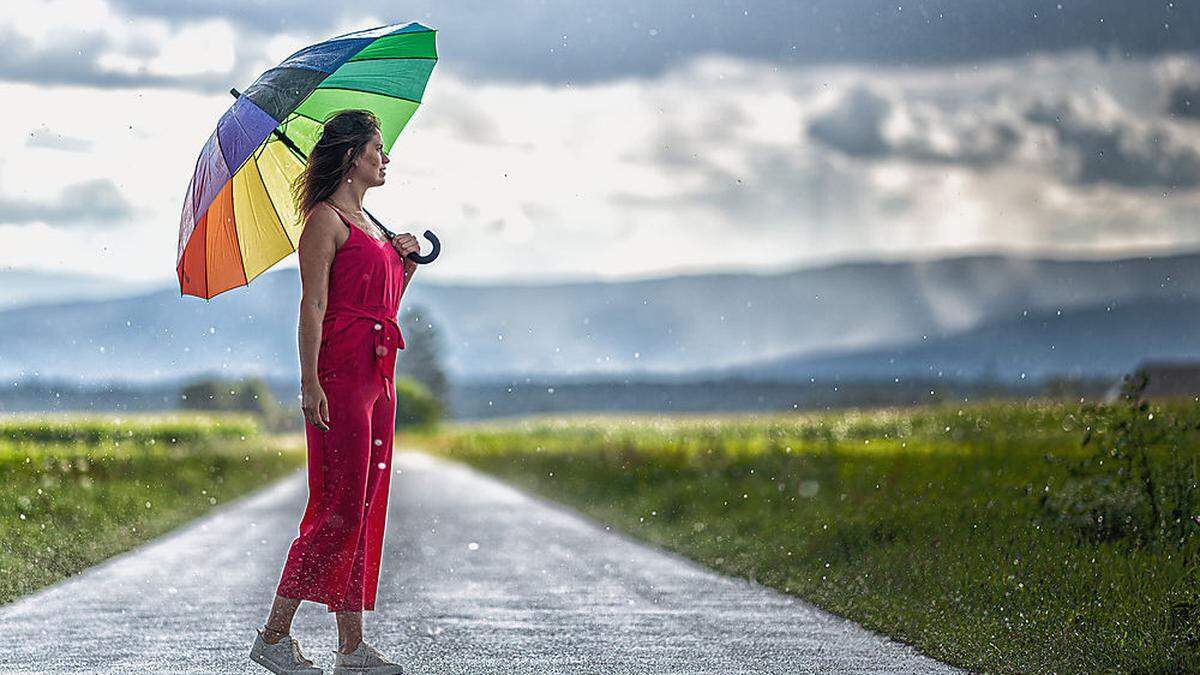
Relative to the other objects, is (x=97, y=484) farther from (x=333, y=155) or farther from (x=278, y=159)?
(x=333, y=155)

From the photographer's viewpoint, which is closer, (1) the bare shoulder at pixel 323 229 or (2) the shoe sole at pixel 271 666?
(1) the bare shoulder at pixel 323 229

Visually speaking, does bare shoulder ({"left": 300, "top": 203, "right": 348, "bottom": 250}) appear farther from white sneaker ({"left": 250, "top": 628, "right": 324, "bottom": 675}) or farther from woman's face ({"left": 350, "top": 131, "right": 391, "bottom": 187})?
white sneaker ({"left": 250, "top": 628, "right": 324, "bottom": 675})

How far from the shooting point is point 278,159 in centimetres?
739

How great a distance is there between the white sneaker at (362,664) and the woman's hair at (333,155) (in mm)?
1789

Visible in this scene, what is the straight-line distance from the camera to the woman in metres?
6.30

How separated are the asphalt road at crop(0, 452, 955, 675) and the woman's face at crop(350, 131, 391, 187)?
2209 millimetres

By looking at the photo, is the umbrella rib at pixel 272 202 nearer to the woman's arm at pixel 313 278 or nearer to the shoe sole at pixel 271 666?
the woman's arm at pixel 313 278

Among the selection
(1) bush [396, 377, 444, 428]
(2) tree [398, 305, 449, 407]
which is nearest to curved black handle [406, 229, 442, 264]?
(1) bush [396, 377, 444, 428]

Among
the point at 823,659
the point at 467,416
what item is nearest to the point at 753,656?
the point at 823,659

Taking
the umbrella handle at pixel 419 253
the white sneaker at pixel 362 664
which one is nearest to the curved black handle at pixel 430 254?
the umbrella handle at pixel 419 253

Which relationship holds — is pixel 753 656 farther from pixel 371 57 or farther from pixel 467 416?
pixel 467 416

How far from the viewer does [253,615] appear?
9.29 m

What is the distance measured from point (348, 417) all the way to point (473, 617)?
3.10 meters

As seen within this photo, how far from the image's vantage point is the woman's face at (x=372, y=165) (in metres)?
6.46
